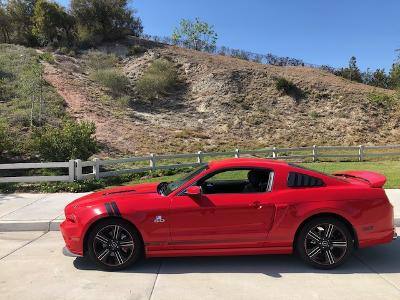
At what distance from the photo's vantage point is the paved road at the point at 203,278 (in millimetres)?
5004

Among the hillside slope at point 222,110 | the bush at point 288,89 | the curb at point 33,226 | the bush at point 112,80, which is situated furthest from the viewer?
the bush at point 288,89

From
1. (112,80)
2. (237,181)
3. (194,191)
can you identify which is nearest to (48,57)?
(112,80)

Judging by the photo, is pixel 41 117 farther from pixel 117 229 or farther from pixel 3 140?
pixel 117 229

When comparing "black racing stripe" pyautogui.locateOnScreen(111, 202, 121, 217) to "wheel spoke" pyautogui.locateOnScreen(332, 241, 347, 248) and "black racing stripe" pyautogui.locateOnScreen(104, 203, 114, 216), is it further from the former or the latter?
"wheel spoke" pyautogui.locateOnScreen(332, 241, 347, 248)

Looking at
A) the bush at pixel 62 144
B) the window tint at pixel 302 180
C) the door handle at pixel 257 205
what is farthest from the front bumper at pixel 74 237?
the bush at pixel 62 144

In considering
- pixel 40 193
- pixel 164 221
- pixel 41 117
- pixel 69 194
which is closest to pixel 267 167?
pixel 164 221

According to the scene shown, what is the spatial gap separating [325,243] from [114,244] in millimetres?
2676

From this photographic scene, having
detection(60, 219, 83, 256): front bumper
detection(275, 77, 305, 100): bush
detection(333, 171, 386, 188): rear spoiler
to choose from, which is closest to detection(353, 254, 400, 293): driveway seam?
detection(333, 171, 386, 188): rear spoiler

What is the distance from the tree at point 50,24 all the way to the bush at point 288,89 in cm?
2096

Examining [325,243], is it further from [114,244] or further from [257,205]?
[114,244]

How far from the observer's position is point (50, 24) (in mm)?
45062

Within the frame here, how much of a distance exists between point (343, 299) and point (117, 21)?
155 feet

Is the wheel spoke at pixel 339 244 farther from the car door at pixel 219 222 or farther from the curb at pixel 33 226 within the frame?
the curb at pixel 33 226

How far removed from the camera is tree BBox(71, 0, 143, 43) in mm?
46250
